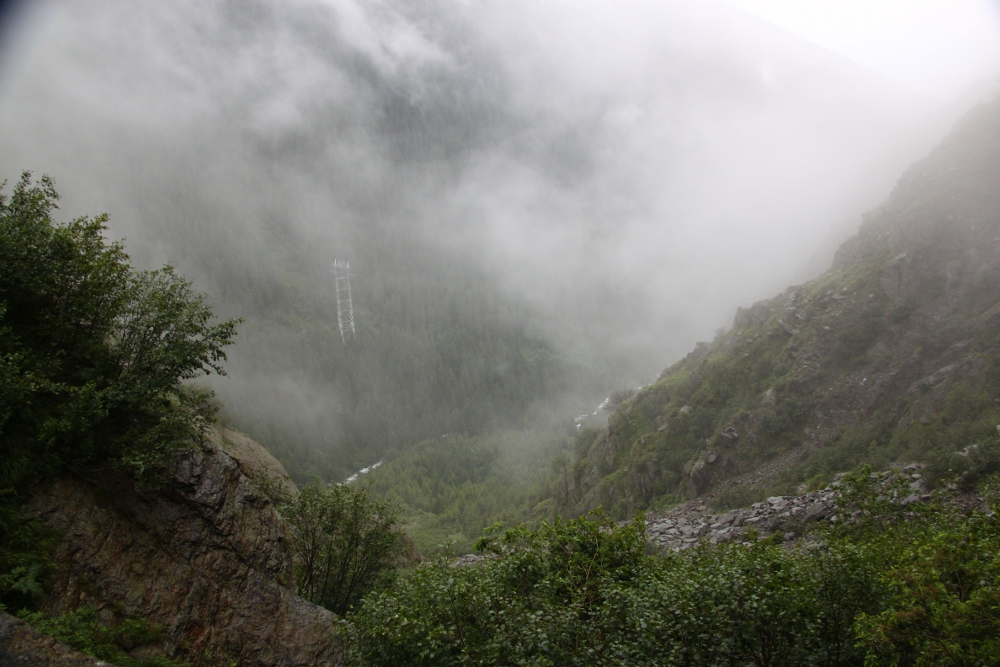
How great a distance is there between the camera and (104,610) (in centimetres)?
1288

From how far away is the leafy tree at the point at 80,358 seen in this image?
12586 mm

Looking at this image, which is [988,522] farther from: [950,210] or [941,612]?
[950,210]

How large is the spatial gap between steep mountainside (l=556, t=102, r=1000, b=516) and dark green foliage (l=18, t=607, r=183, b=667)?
165 ft

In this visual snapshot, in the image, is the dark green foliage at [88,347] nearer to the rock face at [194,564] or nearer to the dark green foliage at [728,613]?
the rock face at [194,564]

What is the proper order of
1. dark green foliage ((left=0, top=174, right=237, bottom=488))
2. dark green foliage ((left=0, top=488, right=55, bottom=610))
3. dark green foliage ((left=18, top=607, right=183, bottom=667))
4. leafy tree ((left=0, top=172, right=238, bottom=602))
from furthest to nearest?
dark green foliage ((left=0, top=174, right=237, bottom=488))
leafy tree ((left=0, top=172, right=238, bottom=602))
dark green foliage ((left=0, top=488, right=55, bottom=610))
dark green foliage ((left=18, top=607, right=183, bottom=667))

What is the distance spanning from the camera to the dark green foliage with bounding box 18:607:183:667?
10.7 meters

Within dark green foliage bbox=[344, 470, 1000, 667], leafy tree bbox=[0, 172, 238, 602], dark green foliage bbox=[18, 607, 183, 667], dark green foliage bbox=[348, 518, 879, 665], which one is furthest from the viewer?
leafy tree bbox=[0, 172, 238, 602]

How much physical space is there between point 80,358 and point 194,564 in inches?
295

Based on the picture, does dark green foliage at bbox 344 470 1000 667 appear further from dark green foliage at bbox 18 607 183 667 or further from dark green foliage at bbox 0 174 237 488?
dark green foliage at bbox 0 174 237 488

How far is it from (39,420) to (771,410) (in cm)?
7271

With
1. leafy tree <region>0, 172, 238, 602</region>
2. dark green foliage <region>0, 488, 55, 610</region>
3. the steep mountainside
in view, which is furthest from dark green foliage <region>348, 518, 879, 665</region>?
the steep mountainside

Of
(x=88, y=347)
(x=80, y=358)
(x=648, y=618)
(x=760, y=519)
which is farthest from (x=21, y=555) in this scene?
(x=760, y=519)

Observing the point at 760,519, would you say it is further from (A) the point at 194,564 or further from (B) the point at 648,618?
(A) the point at 194,564

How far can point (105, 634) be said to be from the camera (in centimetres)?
1206
